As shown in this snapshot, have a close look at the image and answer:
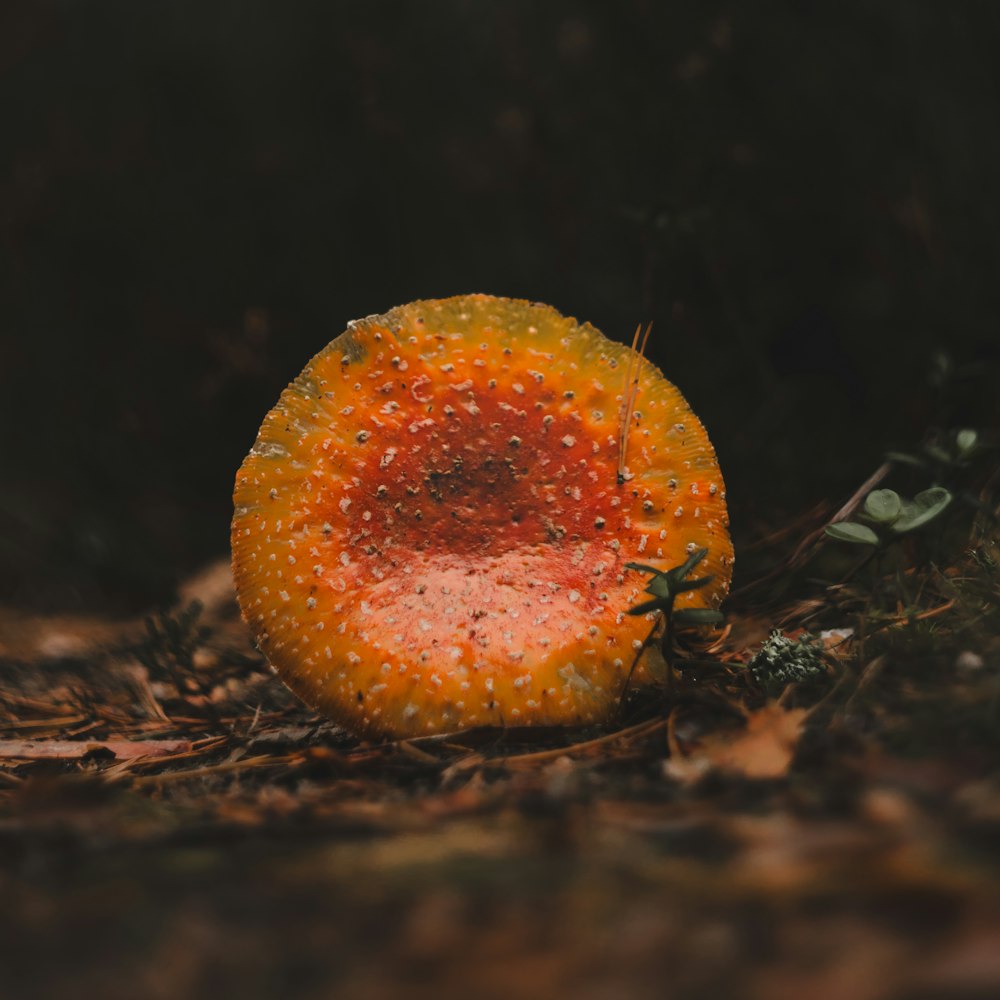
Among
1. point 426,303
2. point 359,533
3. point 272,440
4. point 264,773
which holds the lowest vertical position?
point 264,773

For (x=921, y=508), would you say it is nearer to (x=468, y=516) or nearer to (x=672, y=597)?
(x=672, y=597)

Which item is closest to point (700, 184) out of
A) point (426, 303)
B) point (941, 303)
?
point (941, 303)

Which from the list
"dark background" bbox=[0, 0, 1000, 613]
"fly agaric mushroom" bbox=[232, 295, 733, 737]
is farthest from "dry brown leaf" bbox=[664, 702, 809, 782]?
"dark background" bbox=[0, 0, 1000, 613]

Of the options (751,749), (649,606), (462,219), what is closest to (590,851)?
(751,749)

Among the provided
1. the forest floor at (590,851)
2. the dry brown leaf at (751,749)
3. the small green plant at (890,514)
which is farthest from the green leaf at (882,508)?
the dry brown leaf at (751,749)

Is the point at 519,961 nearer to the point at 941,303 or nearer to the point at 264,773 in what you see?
the point at 264,773

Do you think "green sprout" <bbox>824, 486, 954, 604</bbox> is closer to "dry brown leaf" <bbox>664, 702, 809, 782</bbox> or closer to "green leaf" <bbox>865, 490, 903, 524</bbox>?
"green leaf" <bbox>865, 490, 903, 524</bbox>
